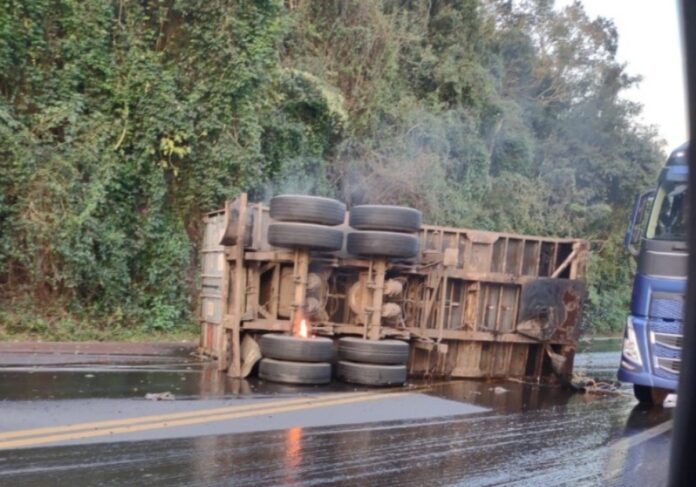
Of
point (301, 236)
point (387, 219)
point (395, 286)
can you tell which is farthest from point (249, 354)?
point (387, 219)

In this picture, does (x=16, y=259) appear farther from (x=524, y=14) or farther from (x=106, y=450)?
(x=524, y=14)

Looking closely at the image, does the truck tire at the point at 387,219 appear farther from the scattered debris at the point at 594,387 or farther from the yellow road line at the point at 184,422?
the scattered debris at the point at 594,387

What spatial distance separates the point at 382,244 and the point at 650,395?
3.99 m

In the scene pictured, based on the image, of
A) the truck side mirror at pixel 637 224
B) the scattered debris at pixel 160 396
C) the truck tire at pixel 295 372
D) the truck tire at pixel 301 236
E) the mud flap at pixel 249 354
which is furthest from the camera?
Result: the mud flap at pixel 249 354

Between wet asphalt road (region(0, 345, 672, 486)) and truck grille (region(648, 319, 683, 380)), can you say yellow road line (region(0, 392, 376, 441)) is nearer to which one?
wet asphalt road (region(0, 345, 672, 486))

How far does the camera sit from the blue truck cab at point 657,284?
959 centimetres

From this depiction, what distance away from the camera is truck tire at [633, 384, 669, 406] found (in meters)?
10.4

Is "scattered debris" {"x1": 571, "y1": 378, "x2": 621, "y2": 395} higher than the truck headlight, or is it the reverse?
the truck headlight

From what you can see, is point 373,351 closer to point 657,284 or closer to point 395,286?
point 395,286

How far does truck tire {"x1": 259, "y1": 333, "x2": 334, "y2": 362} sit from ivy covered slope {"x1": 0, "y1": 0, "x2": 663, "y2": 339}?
615 centimetres

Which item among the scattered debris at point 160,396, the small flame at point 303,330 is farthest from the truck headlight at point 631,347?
the scattered debris at point 160,396

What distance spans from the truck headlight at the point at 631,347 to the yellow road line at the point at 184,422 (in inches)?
110

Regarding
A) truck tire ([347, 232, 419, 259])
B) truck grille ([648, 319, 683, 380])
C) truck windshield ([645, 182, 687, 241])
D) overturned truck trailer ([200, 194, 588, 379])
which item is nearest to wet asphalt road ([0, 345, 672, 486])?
truck grille ([648, 319, 683, 380])

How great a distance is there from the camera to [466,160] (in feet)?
87.4
